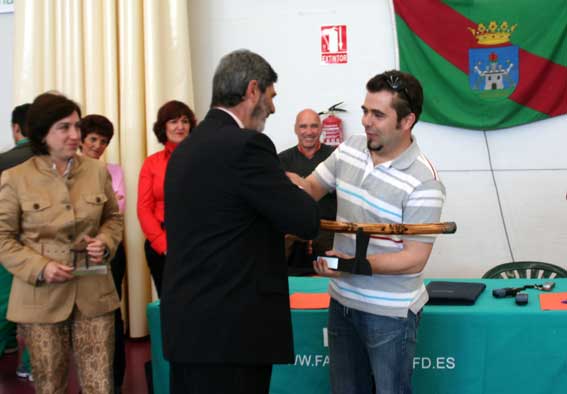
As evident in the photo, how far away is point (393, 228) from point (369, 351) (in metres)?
0.38

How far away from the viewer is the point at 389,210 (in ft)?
6.13

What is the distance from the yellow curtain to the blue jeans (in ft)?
8.25

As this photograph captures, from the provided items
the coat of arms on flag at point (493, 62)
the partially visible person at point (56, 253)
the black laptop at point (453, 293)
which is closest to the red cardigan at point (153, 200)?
the partially visible person at point (56, 253)

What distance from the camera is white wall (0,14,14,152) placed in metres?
4.88

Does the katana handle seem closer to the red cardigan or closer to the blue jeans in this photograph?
the blue jeans

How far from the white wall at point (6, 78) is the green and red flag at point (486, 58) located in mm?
2802

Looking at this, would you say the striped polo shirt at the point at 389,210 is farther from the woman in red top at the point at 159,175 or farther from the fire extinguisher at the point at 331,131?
the fire extinguisher at the point at 331,131

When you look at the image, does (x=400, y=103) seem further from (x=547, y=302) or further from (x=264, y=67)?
(x=547, y=302)

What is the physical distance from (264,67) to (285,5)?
121 inches

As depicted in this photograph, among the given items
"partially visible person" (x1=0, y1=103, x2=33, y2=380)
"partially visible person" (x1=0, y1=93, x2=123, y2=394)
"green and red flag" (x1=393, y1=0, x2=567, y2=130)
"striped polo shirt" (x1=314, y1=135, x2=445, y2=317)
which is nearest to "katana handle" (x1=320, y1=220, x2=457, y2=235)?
"striped polo shirt" (x1=314, y1=135, x2=445, y2=317)

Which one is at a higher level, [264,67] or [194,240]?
[264,67]

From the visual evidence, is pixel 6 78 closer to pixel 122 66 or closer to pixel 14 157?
pixel 122 66

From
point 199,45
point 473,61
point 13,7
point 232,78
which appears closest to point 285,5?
point 199,45

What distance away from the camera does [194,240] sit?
1.60m
